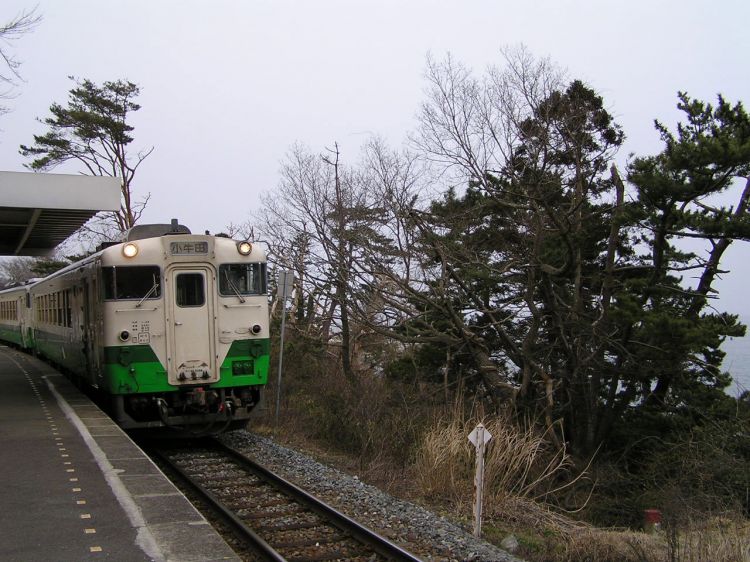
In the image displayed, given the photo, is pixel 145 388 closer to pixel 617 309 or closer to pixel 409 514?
pixel 409 514

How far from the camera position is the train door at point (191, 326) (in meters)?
10.7

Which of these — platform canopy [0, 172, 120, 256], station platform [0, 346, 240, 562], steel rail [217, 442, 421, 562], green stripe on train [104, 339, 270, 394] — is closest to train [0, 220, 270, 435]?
green stripe on train [104, 339, 270, 394]

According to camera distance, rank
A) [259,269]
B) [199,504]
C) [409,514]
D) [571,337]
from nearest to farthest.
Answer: [409,514]
[199,504]
[259,269]
[571,337]

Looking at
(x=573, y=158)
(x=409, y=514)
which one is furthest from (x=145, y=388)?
(x=573, y=158)

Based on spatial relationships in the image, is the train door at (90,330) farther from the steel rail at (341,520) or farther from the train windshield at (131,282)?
the steel rail at (341,520)

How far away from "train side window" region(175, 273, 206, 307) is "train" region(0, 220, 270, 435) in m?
0.01

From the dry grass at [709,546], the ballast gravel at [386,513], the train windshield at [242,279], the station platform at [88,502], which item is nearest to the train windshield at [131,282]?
the train windshield at [242,279]

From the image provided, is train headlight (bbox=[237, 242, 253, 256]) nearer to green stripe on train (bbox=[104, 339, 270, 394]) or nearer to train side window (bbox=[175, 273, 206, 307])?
train side window (bbox=[175, 273, 206, 307])

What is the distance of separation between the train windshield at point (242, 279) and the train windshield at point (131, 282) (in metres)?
0.93

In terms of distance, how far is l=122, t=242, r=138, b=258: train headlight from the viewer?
10602 millimetres

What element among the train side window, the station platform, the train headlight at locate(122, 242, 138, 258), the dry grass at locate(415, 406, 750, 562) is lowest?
the dry grass at locate(415, 406, 750, 562)

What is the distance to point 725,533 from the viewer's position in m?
7.67

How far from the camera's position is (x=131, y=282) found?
1064 centimetres

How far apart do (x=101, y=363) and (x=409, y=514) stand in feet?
19.0
